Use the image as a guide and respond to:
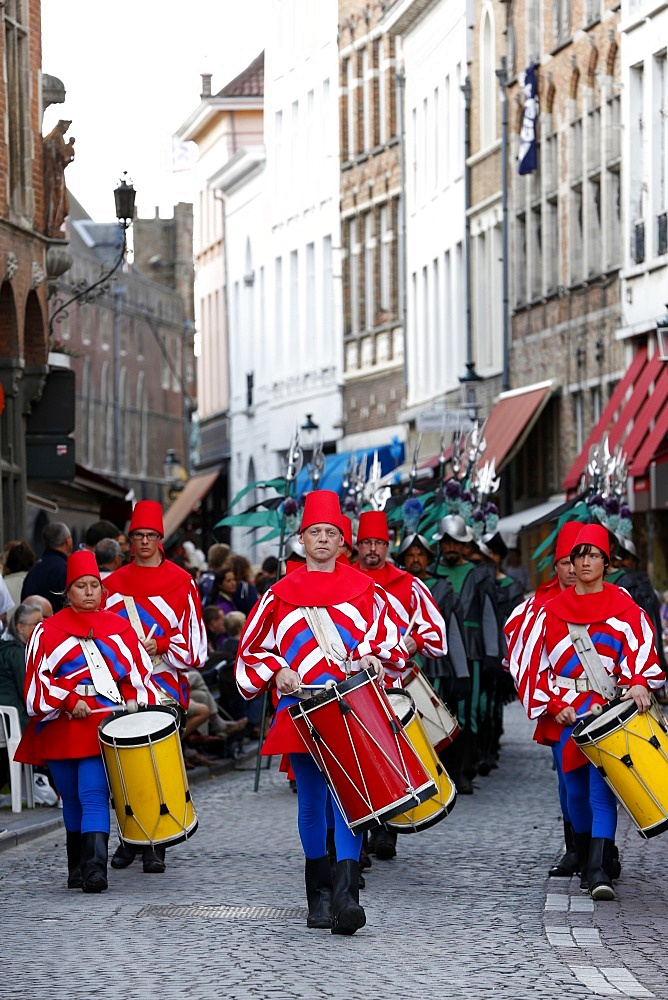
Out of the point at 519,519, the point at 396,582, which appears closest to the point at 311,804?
the point at 396,582

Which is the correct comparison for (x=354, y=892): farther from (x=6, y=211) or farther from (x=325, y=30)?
(x=325, y=30)

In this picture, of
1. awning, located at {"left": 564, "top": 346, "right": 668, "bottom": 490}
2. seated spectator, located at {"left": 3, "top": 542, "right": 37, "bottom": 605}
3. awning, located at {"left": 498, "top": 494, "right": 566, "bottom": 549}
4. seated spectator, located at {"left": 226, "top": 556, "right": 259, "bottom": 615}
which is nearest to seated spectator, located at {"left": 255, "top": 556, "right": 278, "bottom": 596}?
seated spectator, located at {"left": 226, "top": 556, "right": 259, "bottom": 615}

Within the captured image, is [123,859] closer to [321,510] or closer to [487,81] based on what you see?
[321,510]

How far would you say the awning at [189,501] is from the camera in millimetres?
68500

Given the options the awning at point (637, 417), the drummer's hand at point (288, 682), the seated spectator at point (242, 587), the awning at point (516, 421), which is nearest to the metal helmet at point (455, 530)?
the seated spectator at point (242, 587)

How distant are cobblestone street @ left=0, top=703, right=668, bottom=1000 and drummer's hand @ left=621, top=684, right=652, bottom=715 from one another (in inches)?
36.0

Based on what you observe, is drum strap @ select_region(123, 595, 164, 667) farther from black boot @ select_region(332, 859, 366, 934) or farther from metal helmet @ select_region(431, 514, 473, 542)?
metal helmet @ select_region(431, 514, 473, 542)

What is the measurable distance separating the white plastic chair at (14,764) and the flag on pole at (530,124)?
25.9 m

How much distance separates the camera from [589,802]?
12344 mm

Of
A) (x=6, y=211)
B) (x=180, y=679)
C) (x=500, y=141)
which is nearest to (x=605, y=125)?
(x=500, y=141)

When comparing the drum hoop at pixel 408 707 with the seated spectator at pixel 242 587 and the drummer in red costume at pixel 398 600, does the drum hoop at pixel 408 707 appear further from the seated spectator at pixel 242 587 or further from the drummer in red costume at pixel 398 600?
the seated spectator at pixel 242 587

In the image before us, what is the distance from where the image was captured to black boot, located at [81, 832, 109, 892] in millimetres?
12367

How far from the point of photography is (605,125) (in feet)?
123

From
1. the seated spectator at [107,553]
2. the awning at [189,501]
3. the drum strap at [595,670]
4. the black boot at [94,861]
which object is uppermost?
the awning at [189,501]
